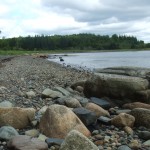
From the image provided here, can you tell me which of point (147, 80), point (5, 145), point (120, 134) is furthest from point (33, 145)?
point (147, 80)

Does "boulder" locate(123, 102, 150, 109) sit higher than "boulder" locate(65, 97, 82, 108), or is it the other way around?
"boulder" locate(65, 97, 82, 108)

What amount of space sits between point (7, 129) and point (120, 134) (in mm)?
2573

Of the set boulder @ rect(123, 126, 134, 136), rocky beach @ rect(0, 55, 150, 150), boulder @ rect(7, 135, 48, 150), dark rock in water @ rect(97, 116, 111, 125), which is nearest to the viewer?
boulder @ rect(7, 135, 48, 150)

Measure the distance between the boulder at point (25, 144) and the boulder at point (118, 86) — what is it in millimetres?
5636

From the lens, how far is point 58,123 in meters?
6.89

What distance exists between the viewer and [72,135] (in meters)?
5.50

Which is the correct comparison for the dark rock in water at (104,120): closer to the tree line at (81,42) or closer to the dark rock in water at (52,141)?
the dark rock in water at (52,141)

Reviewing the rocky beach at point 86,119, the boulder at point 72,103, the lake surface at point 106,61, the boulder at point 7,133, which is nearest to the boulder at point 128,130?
the rocky beach at point 86,119

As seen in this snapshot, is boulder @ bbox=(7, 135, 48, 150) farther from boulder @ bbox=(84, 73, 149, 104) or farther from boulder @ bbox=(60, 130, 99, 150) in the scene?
boulder @ bbox=(84, 73, 149, 104)

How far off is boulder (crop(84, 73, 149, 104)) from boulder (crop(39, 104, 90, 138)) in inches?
167

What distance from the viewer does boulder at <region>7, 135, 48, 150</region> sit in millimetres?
5711

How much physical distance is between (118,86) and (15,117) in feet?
15.7

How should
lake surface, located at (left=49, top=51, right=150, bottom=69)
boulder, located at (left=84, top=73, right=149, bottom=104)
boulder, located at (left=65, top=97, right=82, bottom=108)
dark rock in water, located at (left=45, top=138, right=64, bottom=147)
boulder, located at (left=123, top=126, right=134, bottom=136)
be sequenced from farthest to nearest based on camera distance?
lake surface, located at (left=49, top=51, right=150, bottom=69), boulder, located at (left=84, top=73, right=149, bottom=104), boulder, located at (left=65, top=97, right=82, bottom=108), boulder, located at (left=123, top=126, right=134, bottom=136), dark rock in water, located at (left=45, top=138, right=64, bottom=147)

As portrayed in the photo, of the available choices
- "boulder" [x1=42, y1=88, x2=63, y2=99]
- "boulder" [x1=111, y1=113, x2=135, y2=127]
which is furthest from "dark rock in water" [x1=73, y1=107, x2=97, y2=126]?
"boulder" [x1=42, y1=88, x2=63, y2=99]
